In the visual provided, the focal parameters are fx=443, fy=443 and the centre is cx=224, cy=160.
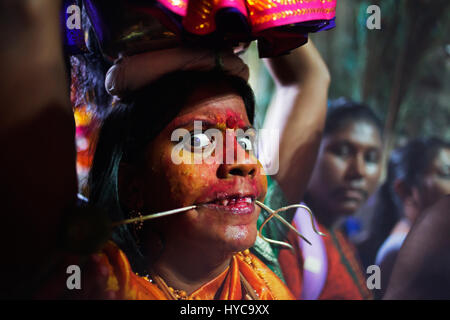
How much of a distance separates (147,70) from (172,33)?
109mm

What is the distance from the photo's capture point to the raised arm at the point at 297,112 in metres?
1.38

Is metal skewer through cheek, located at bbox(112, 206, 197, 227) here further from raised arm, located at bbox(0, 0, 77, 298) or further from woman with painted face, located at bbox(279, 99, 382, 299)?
woman with painted face, located at bbox(279, 99, 382, 299)

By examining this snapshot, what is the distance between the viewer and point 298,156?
4.56 ft

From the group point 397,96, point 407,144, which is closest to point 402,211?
point 407,144

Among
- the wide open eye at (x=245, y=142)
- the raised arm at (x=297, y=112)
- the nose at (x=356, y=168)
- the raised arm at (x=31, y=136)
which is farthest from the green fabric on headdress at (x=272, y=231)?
the raised arm at (x=31, y=136)

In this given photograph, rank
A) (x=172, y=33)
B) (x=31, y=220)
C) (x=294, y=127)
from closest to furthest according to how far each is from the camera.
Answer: (x=31, y=220), (x=172, y=33), (x=294, y=127)

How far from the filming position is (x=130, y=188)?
1.11m

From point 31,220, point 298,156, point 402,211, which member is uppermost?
point 31,220

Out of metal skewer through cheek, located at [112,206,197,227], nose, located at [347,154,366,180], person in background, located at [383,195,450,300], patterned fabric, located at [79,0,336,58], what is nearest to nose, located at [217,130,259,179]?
metal skewer through cheek, located at [112,206,197,227]

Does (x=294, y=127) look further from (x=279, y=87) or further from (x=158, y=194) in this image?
(x=158, y=194)

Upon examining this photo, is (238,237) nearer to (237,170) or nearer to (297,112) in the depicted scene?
(237,170)

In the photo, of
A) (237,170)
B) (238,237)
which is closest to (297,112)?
(237,170)

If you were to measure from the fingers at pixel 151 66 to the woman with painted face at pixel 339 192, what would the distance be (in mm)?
602

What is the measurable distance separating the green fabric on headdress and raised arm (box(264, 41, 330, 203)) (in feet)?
0.10
